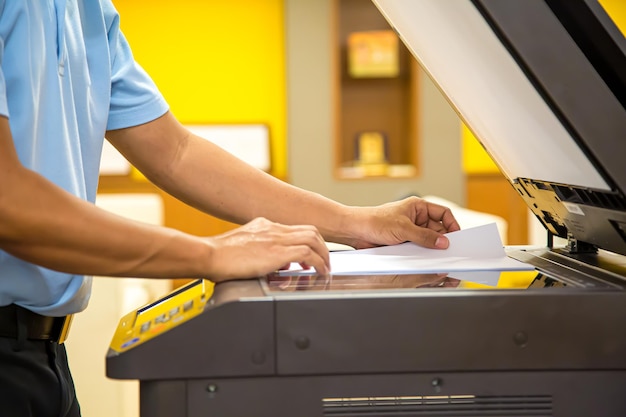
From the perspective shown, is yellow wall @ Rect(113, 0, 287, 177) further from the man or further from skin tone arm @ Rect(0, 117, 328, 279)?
skin tone arm @ Rect(0, 117, 328, 279)

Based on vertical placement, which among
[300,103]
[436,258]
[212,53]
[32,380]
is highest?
[212,53]

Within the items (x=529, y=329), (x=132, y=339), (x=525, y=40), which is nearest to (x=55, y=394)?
(x=132, y=339)

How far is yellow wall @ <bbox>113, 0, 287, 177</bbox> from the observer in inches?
228

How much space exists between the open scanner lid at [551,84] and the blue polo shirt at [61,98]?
1.41 feet

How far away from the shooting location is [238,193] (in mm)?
1268

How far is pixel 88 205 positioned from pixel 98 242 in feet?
0.14

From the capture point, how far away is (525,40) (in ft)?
2.58

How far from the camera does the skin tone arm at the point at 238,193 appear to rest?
1254mm

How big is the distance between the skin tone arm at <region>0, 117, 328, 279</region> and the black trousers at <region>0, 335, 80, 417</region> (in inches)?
9.1

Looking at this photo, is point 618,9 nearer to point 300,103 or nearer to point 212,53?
point 300,103

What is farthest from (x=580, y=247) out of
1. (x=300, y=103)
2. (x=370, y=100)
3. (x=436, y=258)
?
(x=370, y=100)

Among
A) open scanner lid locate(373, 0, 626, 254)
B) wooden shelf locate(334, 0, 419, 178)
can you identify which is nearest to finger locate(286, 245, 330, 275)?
open scanner lid locate(373, 0, 626, 254)

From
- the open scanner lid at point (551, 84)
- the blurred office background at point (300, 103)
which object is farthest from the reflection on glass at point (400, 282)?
the blurred office background at point (300, 103)

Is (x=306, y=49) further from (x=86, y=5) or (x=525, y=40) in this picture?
(x=525, y=40)
